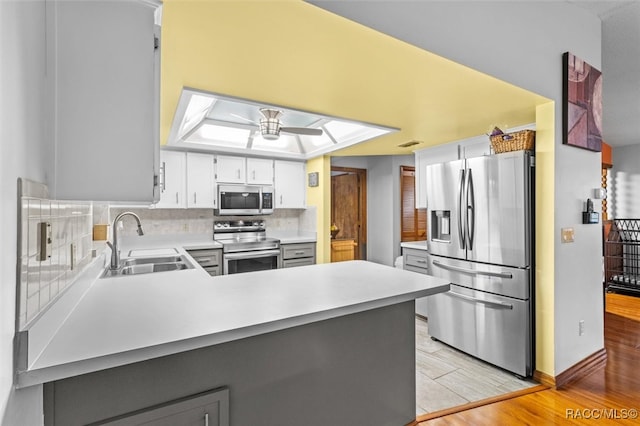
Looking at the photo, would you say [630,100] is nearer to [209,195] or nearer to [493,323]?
[493,323]

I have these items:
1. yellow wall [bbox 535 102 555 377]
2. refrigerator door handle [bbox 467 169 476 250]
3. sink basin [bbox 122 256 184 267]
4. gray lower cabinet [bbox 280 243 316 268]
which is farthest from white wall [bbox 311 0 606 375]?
gray lower cabinet [bbox 280 243 316 268]

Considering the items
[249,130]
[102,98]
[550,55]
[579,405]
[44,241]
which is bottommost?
[579,405]

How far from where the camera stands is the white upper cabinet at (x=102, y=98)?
1.02 metres

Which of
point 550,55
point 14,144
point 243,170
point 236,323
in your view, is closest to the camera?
point 14,144

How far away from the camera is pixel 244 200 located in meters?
4.29

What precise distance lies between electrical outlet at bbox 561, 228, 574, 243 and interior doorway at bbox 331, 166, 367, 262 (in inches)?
146

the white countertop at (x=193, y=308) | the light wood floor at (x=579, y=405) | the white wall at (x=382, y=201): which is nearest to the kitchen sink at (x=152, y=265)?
the white countertop at (x=193, y=308)

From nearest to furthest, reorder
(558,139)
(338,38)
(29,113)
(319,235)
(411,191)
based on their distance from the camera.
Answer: (29,113) < (338,38) < (558,139) < (319,235) < (411,191)

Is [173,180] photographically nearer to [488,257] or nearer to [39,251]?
[39,251]

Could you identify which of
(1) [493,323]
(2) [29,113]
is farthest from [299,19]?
(1) [493,323]

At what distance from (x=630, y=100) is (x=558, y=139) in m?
2.79

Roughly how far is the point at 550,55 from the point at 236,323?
280 centimetres

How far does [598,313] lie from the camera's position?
273 cm

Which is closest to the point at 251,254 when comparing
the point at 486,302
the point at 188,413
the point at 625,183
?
the point at 486,302
